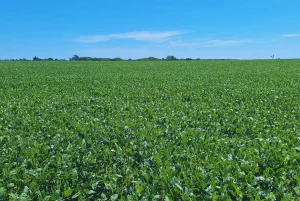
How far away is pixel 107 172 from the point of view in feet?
14.9

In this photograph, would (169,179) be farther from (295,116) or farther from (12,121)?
(295,116)

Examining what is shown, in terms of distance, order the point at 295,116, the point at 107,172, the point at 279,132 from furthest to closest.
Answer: the point at 295,116
the point at 279,132
the point at 107,172

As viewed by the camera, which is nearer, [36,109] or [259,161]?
[259,161]

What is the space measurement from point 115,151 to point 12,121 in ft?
13.2

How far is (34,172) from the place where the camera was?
14.1 ft

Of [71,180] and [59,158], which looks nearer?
[71,180]

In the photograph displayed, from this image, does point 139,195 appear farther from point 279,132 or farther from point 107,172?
point 279,132

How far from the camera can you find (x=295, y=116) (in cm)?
891

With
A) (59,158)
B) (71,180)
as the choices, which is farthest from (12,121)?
(71,180)

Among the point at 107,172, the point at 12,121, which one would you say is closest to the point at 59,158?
the point at 107,172

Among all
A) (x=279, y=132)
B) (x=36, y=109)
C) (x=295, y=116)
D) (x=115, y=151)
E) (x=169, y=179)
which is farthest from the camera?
(x=36, y=109)

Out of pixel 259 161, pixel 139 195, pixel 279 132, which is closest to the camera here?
pixel 139 195

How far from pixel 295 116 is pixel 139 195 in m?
7.02

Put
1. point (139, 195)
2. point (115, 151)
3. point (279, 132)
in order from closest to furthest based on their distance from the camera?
1. point (139, 195)
2. point (115, 151)
3. point (279, 132)
